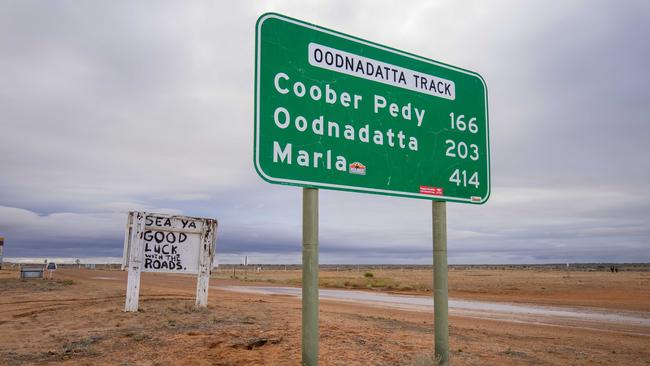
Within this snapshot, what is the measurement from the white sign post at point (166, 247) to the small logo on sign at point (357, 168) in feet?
29.8

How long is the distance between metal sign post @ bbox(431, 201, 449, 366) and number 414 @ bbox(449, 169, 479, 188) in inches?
12.1

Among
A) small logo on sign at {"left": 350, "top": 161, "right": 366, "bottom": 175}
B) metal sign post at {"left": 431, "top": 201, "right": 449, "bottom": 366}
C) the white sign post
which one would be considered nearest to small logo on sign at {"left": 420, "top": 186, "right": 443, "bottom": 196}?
metal sign post at {"left": 431, "top": 201, "right": 449, "bottom": 366}

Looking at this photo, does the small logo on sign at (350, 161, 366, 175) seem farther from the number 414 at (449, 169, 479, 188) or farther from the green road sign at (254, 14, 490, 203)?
the number 414 at (449, 169, 479, 188)

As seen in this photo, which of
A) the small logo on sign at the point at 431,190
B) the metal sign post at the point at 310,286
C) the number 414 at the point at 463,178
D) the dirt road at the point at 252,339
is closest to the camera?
the metal sign post at the point at 310,286

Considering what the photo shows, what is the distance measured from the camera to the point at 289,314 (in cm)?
1322

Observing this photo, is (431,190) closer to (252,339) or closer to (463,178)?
(463,178)

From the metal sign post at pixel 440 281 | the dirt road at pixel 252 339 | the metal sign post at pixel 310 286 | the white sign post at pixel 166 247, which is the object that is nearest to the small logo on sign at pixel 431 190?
the metal sign post at pixel 440 281

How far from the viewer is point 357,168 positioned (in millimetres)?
4707

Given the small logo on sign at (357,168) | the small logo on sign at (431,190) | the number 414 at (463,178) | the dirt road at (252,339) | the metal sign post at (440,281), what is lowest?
the dirt road at (252,339)

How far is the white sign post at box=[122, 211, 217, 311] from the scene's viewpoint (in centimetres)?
1230

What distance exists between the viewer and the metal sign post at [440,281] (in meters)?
5.39

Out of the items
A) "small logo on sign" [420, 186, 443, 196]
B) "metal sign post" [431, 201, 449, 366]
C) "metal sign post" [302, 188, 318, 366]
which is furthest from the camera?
"metal sign post" [431, 201, 449, 366]

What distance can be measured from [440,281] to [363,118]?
79.1 inches

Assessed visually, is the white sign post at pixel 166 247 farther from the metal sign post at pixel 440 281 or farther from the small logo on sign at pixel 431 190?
the small logo on sign at pixel 431 190
